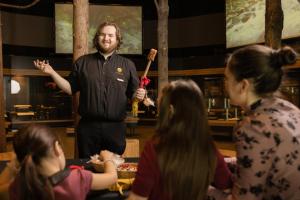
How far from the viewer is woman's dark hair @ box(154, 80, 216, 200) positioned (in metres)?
1.57

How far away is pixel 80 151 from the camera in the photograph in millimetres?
3049

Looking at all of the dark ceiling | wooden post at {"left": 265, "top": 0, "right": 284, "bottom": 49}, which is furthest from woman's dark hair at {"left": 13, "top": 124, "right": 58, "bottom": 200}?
the dark ceiling

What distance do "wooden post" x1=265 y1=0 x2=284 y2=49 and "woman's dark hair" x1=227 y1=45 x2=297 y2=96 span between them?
124 inches

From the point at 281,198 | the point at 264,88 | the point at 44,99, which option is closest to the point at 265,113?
the point at 264,88

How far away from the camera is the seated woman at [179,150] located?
5.16 feet

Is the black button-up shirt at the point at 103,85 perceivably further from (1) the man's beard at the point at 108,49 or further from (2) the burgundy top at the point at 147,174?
(2) the burgundy top at the point at 147,174

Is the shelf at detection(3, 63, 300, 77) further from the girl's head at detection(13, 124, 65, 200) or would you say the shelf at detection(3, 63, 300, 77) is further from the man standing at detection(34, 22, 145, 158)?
the girl's head at detection(13, 124, 65, 200)

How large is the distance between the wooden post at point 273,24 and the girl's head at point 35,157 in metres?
3.56

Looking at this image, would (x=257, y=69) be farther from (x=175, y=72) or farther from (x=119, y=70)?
(x=175, y=72)

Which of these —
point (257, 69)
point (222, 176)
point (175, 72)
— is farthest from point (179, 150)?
point (175, 72)

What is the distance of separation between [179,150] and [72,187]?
489mm

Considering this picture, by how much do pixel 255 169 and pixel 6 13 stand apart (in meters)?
12.2

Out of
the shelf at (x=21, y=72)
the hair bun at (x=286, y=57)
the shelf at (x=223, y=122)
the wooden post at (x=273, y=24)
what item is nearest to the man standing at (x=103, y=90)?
the hair bun at (x=286, y=57)

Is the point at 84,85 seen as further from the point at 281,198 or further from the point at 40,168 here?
the point at 281,198
